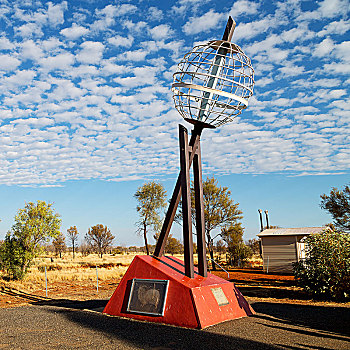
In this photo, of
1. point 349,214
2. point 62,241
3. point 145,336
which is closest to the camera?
point 145,336

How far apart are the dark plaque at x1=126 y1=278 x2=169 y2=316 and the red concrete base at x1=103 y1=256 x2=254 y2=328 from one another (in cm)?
9

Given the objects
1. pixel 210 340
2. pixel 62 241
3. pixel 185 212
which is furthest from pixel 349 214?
pixel 62 241

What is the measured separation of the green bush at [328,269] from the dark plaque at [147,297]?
643 cm

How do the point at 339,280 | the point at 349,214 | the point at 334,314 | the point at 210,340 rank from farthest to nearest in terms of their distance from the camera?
1. the point at 349,214
2. the point at 339,280
3. the point at 334,314
4. the point at 210,340

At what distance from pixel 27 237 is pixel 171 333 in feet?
58.4

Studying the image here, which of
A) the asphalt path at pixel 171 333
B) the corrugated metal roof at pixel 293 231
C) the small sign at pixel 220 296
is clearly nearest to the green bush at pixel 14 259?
the asphalt path at pixel 171 333

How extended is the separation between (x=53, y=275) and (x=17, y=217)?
4.41 metres

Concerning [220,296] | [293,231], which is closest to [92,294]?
[220,296]

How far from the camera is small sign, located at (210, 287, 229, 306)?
24.8 feet

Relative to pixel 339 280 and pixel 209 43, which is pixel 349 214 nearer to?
pixel 339 280

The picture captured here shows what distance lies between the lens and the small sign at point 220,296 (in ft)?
24.8

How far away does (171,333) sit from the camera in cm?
641

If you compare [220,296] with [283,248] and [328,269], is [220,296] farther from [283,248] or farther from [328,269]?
[283,248]

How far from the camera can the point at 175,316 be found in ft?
23.3
